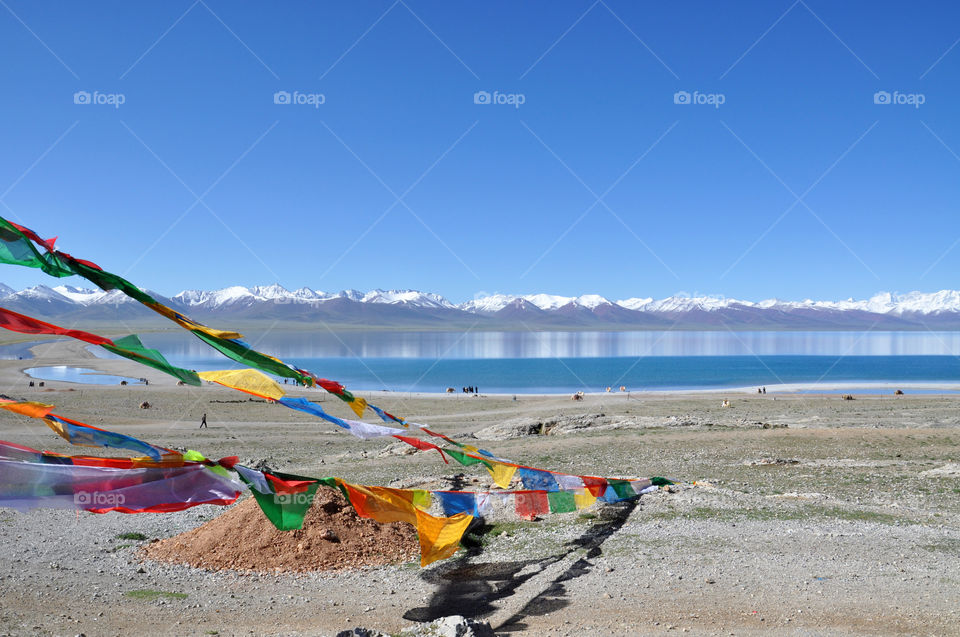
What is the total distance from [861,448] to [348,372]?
9553cm

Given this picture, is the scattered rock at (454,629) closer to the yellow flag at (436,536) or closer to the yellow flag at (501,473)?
the yellow flag at (436,536)

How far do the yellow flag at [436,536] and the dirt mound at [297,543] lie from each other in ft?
7.43

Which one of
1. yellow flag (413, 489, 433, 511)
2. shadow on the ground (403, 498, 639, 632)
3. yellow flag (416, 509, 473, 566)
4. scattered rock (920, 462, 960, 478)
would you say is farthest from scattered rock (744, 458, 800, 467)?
yellow flag (413, 489, 433, 511)

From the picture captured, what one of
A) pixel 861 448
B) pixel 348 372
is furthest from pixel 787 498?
pixel 348 372

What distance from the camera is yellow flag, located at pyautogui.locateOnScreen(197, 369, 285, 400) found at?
9.57 meters

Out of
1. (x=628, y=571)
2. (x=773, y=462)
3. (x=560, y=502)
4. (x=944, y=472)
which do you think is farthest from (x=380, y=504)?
(x=944, y=472)

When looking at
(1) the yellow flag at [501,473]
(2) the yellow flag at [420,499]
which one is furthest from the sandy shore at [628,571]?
(2) the yellow flag at [420,499]

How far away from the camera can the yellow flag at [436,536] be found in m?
9.91

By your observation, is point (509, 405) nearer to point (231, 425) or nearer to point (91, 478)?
point (231, 425)

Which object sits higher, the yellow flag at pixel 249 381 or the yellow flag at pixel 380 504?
the yellow flag at pixel 249 381

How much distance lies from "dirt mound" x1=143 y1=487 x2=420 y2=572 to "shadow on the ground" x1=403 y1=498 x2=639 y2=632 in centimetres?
113

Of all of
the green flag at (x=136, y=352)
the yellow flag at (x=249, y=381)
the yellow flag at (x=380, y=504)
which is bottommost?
the yellow flag at (x=380, y=504)

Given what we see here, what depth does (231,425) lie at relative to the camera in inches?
1624

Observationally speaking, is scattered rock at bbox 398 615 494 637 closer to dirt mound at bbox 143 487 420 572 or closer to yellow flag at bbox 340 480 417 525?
yellow flag at bbox 340 480 417 525
